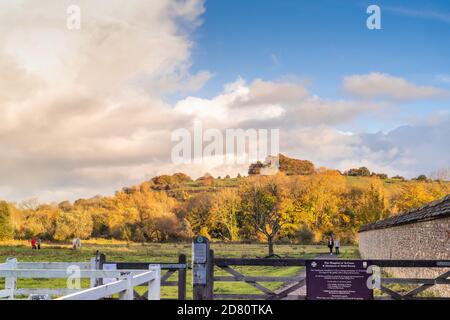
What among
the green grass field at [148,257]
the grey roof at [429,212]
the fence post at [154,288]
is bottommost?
the green grass field at [148,257]

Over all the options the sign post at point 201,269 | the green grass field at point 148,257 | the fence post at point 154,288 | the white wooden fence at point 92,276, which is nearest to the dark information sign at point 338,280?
the sign post at point 201,269

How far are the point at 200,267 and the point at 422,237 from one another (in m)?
10.1

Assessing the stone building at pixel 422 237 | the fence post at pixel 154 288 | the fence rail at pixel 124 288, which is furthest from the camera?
the stone building at pixel 422 237

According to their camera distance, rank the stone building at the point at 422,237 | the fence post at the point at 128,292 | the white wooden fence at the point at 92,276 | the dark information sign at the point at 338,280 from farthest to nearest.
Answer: the stone building at the point at 422,237
the dark information sign at the point at 338,280
the fence post at the point at 128,292
the white wooden fence at the point at 92,276

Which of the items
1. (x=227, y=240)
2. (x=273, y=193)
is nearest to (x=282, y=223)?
(x=273, y=193)

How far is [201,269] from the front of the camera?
10.6 meters

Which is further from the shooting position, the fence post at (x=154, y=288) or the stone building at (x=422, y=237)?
the stone building at (x=422, y=237)

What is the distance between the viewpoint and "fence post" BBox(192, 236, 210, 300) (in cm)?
1048

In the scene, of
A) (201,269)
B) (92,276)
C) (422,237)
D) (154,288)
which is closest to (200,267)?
(201,269)

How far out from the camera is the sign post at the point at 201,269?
1048 centimetres

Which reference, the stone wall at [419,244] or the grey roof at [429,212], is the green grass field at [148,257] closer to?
the stone wall at [419,244]

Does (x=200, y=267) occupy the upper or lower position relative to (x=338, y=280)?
upper

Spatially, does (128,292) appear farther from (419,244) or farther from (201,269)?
(419,244)

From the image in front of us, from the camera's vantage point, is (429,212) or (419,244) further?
(419,244)
